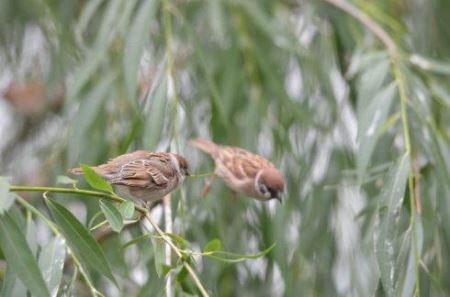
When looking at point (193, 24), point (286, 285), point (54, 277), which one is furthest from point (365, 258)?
point (54, 277)

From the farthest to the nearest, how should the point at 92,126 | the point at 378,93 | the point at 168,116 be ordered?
the point at 92,126 → the point at 168,116 → the point at 378,93

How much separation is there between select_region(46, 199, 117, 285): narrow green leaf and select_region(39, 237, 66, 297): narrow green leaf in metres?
0.02

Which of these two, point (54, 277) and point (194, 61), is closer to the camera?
point (54, 277)

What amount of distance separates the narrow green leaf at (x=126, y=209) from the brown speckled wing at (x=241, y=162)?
98 cm

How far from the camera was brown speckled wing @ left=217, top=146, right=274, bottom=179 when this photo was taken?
268 centimetres

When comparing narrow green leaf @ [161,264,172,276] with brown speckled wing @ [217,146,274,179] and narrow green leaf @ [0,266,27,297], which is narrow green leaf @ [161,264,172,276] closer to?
narrow green leaf @ [0,266,27,297]

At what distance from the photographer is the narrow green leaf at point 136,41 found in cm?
254

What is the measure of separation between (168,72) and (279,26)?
67cm

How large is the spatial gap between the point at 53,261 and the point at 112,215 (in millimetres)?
169

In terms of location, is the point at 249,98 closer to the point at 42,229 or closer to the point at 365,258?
the point at 365,258

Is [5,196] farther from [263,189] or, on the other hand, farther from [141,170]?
[263,189]

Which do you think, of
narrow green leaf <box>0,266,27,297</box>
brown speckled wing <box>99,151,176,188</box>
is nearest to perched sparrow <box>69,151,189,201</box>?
brown speckled wing <box>99,151,176,188</box>

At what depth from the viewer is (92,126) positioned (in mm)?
2916

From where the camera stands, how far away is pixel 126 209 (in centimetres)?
168
